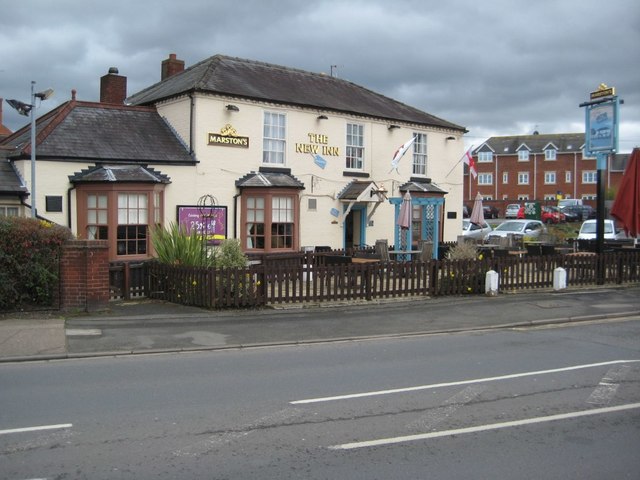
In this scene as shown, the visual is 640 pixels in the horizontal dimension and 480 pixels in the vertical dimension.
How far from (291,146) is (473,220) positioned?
8090 mm

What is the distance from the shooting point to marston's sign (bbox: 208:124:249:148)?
742 inches

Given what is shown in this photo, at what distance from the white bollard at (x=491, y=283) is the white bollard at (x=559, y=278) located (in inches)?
86.1

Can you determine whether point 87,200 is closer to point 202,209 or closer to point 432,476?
point 202,209

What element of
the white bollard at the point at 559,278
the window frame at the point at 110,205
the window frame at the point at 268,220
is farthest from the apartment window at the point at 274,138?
the white bollard at the point at 559,278

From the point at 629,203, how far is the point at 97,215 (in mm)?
13064

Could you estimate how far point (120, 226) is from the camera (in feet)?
55.9

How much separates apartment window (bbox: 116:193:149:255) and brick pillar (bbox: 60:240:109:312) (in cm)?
438

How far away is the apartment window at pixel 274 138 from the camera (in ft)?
66.4

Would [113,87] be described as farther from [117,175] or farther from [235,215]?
[235,215]

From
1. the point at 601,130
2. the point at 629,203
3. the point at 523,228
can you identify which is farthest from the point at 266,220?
the point at 523,228

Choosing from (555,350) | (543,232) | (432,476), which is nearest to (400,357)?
(555,350)

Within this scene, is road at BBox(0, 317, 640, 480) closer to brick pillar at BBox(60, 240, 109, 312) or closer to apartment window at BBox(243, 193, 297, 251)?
brick pillar at BBox(60, 240, 109, 312)

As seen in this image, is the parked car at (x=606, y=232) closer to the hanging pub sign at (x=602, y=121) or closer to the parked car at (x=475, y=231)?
the parked car at (x=475, y=231)

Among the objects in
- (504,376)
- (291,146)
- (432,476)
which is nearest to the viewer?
(432,476)
